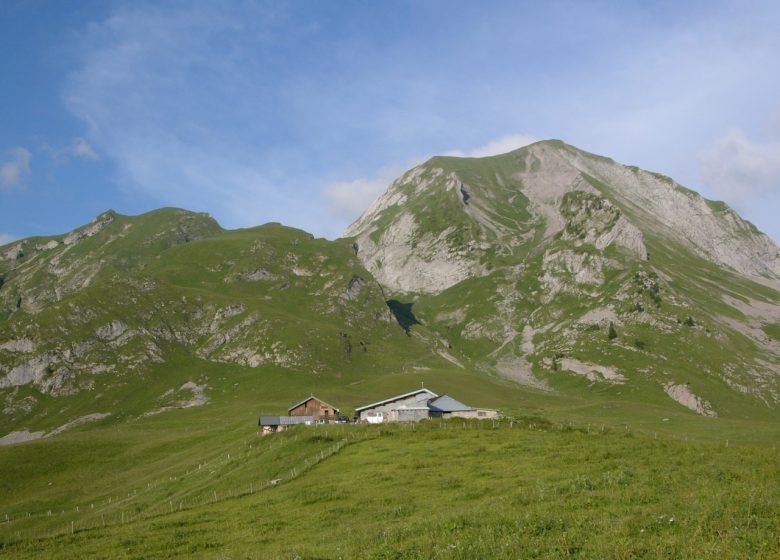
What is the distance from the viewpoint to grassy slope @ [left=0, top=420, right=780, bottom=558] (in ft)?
63.0

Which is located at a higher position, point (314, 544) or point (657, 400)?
point (314, 544)

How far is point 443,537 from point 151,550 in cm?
1699

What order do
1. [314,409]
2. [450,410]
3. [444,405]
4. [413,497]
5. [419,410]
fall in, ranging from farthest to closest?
[314,409] → [444,405] → [450,410] → [419,410] → [413,497]

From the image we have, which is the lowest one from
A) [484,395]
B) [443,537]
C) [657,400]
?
[657,400]

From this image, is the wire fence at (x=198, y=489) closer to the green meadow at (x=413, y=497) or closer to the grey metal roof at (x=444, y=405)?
the green meadow at (x=413, y=497)

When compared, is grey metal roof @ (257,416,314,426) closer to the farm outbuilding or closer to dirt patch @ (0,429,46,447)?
the farm outbuilding

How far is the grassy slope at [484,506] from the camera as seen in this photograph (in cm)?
1920

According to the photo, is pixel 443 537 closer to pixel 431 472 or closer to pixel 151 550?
pixel 151 550

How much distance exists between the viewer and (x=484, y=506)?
28125 mm

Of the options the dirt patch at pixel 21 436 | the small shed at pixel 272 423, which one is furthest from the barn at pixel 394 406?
the dirt patch at pixel 21 436

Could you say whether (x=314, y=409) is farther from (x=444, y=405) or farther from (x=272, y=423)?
(x=444, y=405)

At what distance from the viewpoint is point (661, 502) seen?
24.2 meters

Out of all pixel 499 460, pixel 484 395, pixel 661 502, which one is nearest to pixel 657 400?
pixel 484 395

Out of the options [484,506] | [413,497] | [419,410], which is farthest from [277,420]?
[484,506]
